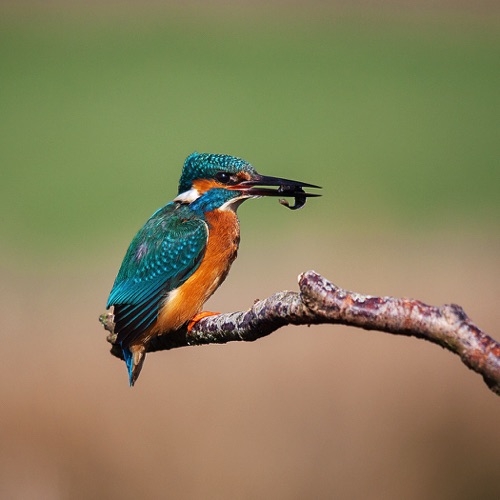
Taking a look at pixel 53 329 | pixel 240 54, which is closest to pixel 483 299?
pixel 53 329

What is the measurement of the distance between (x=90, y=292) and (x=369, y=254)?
69.1 inches

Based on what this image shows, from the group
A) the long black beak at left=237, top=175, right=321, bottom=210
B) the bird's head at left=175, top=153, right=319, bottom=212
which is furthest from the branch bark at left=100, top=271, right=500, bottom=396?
the bird's head at left=175, top=153, right=319, bottom=212

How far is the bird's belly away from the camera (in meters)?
2.63

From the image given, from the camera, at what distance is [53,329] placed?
176 inches

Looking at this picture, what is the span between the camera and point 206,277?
9.21 ft

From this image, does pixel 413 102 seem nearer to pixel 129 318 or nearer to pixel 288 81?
pixel 288 81

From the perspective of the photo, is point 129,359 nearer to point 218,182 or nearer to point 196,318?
point 196,318

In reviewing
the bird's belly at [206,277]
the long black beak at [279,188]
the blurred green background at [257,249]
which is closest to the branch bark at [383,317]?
the long black beak at [279,188]

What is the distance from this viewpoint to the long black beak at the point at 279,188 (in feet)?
7.97

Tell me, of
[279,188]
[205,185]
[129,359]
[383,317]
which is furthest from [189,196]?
[383,317]

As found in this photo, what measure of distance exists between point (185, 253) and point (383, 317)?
1499 mm

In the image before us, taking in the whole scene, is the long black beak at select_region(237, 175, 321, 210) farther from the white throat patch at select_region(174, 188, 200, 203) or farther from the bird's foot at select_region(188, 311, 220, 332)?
the bird's foot at select_region(188, 311, 220, 332)

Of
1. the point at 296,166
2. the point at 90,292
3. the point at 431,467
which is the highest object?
the point at 296,166

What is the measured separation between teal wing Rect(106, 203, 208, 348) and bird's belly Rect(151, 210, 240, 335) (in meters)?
0.02
